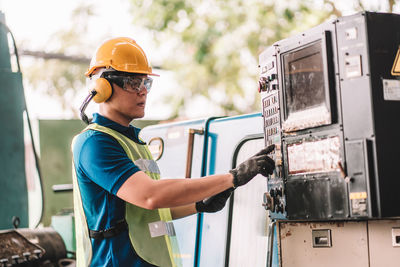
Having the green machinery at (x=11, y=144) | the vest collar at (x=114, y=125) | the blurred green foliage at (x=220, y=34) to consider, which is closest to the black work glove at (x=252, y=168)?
the vest collar at (x=114, y=125)

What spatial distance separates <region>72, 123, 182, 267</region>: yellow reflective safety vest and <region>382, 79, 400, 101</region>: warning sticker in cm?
118

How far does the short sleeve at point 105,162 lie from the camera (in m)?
2.59

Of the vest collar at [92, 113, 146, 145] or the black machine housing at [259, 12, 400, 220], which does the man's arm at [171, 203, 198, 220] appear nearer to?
the vest collar at [92, 113, 146, 145]

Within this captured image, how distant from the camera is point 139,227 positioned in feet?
9.06

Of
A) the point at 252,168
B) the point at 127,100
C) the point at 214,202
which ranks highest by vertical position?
the point at 127,100

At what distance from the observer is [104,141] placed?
2686 mm

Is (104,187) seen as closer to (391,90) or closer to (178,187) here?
(178,187)

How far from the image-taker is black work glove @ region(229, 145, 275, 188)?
2758 mm

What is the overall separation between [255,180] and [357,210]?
5.05ft

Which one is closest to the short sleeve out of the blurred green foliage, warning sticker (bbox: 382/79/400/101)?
warning sticker (bbox: 382/79/400/101)

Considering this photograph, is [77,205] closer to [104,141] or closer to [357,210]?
[104,141]

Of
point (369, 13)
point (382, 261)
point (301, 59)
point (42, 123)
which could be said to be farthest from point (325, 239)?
point (42, 123)

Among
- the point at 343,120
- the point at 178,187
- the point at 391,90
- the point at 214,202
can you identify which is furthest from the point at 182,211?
the point at 391,90

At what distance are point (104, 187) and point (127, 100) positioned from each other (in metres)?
0.50
